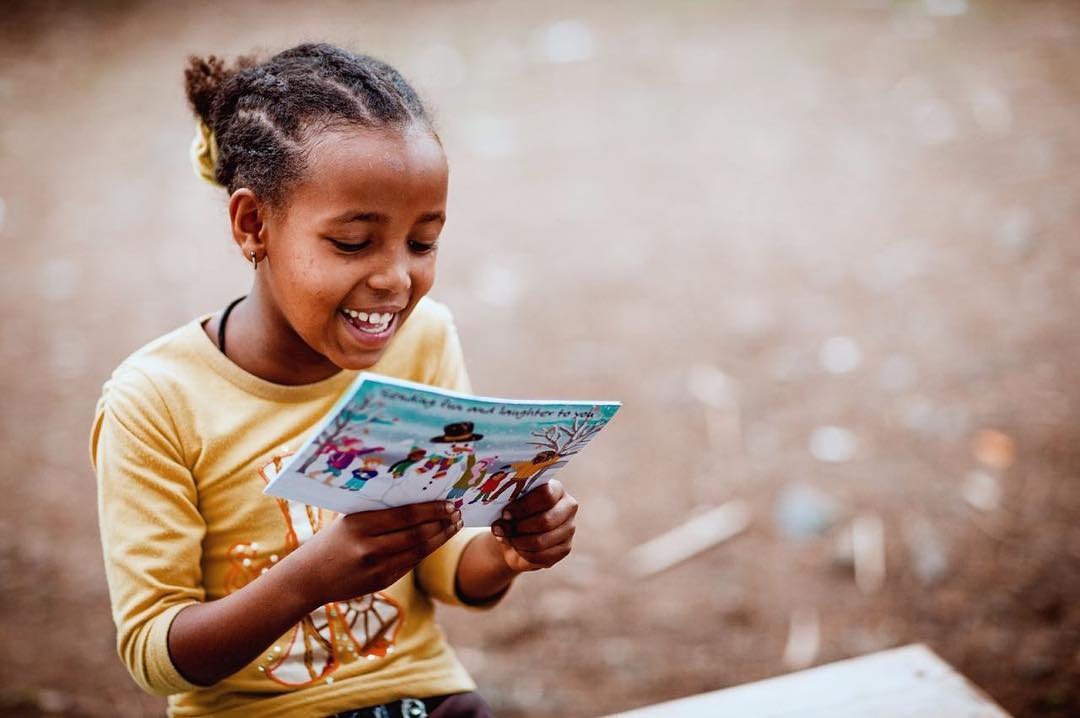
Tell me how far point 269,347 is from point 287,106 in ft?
1.23

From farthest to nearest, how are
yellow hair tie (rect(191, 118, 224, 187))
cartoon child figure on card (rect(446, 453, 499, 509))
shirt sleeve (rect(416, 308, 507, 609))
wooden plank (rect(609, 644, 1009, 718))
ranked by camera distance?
wooden plank (rect(609, 644, 1009, 718)) → shirt sleeve (rect(416, 308, 507, 609)) → yellow hair tie (rect(191, 118, 224, 187)) → cartoon child figure on card (rect(446, 453, 499, 509))

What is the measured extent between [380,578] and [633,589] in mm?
1917

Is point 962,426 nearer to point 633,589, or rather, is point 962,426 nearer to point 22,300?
point 633,589

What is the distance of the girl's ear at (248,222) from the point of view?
1467 millimetres

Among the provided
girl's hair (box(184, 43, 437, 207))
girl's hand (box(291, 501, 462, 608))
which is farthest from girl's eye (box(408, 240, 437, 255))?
girl's hand (box(291, 501, 462, 608))

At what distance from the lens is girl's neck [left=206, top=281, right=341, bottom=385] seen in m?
1.58

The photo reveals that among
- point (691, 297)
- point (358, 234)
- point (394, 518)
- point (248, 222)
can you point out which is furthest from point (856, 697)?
point (691, 297)

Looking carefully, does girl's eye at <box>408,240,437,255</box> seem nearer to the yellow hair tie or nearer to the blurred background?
the yellow hair tie

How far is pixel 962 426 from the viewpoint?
3.57 metres

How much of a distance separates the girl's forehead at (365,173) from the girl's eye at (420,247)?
0.07 metres

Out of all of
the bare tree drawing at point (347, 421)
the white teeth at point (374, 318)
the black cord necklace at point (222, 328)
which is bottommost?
the black cord necklace at point (222, 328)

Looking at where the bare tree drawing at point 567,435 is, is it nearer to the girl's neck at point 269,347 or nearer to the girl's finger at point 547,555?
the girl's finger at point 547,555

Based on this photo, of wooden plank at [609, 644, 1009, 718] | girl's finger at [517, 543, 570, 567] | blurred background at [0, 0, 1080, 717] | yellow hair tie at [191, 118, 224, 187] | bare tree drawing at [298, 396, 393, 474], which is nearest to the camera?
bare tree drawing at [298, 396, 393, 474]

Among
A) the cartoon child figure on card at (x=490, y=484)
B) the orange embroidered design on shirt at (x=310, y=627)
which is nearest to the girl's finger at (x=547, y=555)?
the cartoon child figure on card at (x=490, y=484)
